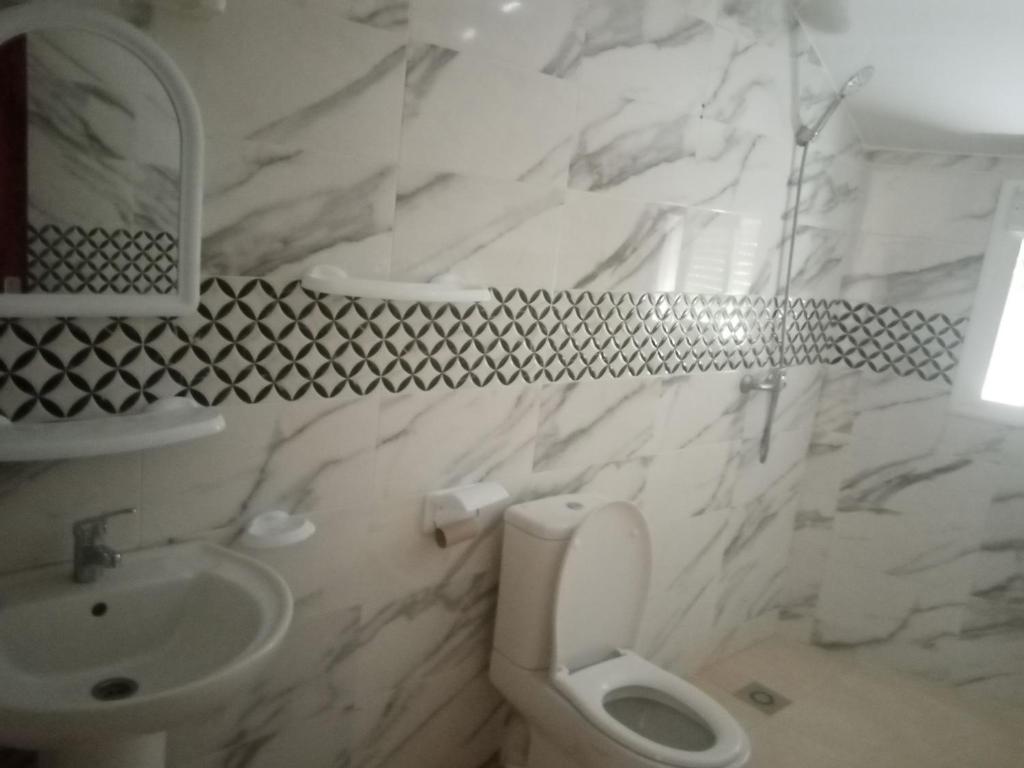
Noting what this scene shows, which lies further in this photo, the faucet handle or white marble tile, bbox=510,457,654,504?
white marble tile, bbox=510,457,654,504

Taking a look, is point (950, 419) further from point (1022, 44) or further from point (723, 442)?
point (1022, 44)

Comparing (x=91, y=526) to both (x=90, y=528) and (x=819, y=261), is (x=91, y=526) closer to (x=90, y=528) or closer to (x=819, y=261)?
(x=90, y=528)

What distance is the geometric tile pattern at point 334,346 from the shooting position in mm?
1345

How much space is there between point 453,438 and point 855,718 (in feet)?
6.20

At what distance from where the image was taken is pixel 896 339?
9.33 feet

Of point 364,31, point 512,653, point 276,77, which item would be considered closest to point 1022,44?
point 364,31

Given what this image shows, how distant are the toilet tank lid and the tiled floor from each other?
3.62 feet

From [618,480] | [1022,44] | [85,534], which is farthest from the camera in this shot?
[618,480]

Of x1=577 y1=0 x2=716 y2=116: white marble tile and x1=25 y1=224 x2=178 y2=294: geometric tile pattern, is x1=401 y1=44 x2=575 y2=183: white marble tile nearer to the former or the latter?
x1=577 y1=0 x2=716 y2=116: white marble tile

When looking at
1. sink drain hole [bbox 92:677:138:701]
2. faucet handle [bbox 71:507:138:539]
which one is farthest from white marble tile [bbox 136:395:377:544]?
sink drain hole [bbox 92:677:138:701]

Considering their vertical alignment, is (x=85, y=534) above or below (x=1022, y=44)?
below

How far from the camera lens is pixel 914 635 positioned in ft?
9.62

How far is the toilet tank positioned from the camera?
1912 millimetres

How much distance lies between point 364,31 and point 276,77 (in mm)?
218
